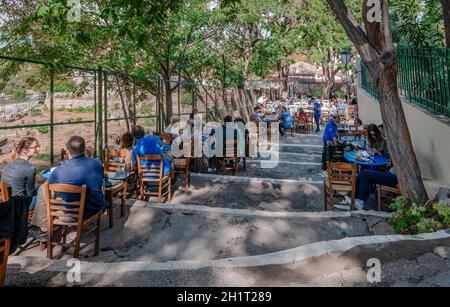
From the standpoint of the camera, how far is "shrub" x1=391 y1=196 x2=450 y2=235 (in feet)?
14.9

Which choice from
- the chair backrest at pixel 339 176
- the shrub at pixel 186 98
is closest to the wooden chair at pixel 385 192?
the chair backrest at pixel 339 176

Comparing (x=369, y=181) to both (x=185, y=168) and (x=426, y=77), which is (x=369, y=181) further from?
(x=185, y=168)

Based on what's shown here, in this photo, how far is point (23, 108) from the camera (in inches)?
338

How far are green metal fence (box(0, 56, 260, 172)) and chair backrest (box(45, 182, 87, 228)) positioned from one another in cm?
174

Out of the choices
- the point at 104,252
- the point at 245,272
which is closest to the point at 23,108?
the point at 104,252

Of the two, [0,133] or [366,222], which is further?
[0,133]

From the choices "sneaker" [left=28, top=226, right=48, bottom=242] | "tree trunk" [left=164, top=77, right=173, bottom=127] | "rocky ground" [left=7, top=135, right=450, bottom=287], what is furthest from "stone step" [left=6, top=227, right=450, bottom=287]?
"tree trunk" [left=164, top=77, right=173, bottom=127]

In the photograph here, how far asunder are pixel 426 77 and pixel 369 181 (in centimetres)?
236

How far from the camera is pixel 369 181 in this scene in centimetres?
644

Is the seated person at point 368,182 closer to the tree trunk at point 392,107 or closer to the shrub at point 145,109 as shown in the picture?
the tree trunk at point 392,107

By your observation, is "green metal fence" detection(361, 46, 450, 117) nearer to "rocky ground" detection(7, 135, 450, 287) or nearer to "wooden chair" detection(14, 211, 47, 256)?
"rocky ground" detection(7, 135, 450, 287)

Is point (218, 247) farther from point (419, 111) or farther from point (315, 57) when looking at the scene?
point (315, 57)
